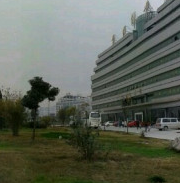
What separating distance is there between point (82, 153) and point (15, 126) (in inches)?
855

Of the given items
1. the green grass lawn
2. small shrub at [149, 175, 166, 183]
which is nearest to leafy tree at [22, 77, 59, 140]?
the green grass lawn

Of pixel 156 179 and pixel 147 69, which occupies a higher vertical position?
pixel 147 69

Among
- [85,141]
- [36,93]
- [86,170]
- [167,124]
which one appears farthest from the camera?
[167,124]

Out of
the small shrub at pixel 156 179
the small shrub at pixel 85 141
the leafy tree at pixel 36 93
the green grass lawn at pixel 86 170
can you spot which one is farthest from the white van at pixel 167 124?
the small shrub at pixel 156 179

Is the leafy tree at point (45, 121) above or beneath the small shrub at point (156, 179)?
above

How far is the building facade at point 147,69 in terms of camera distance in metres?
78.4

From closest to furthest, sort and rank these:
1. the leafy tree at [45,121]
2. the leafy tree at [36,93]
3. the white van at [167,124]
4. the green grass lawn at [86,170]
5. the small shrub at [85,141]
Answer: the green grass lawn at [86,170], the small shrub at [85,141], the leafy tree at [36,93], the white van at [167,124], the leafy tree at [45,121]

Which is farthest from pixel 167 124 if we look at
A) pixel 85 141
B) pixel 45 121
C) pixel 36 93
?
pixel 85 141

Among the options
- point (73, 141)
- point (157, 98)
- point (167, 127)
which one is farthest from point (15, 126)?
point (157, 98)

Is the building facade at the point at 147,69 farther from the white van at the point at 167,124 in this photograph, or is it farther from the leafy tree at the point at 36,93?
the leafy tree at the point at 36,93

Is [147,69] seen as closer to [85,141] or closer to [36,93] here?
[36,93]

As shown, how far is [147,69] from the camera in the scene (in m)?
93.8

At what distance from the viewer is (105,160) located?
13078 millimetres

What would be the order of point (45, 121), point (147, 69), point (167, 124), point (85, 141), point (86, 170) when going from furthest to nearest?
point (147, 69) → point (45, 121) → point (167, 124) → point (85, 141) → point (86, 170)
